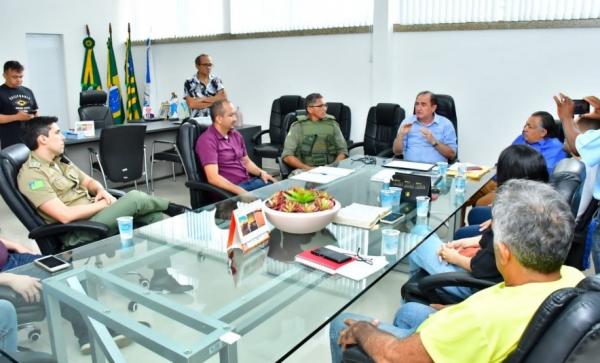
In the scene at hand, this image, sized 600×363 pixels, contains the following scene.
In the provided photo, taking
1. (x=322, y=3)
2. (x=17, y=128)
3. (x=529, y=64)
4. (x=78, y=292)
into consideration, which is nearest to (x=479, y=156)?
(x=529, y=64)

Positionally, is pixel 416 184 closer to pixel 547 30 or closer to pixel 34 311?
pixel 34 311

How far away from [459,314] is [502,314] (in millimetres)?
102

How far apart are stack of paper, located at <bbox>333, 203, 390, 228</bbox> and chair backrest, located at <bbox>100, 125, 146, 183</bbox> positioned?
308 cm

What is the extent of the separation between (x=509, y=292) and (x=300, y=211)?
99cm

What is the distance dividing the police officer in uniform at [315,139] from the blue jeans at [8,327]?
2.77 metres

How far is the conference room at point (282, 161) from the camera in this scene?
1.52 metres

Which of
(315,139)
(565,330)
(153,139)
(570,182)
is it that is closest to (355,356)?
(565,330)

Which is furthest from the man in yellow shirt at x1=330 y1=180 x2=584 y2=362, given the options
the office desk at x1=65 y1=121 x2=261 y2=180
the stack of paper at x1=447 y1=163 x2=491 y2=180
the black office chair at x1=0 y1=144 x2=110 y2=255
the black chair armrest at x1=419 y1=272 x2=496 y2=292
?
the office desk at x1=65 y1=121 x2=261 y2=180

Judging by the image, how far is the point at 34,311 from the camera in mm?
1570

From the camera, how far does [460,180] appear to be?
119 inches

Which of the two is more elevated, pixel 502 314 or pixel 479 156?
pixel 502 314

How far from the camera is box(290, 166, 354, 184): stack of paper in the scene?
3.12 metres

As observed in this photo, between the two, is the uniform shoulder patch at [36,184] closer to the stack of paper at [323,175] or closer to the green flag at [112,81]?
the stack of paper at [323,175]

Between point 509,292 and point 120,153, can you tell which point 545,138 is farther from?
point 120,153
